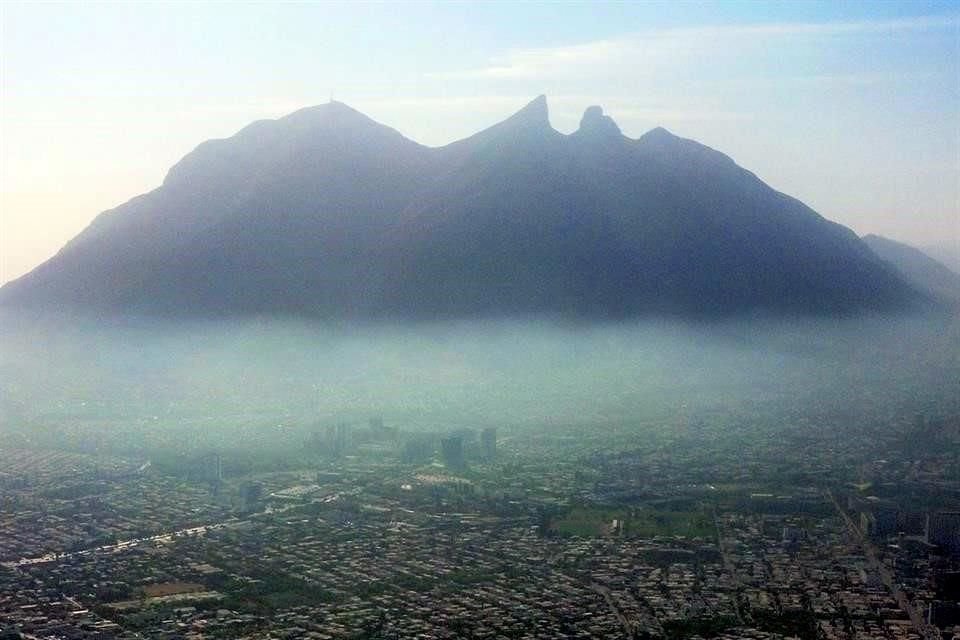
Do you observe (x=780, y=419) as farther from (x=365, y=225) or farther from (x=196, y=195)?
(x=196, y=195)

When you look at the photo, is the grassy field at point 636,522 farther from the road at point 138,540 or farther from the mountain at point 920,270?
the mountain at point 920,270

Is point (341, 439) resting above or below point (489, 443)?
above

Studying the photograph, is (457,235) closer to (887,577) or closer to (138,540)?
(138,540)

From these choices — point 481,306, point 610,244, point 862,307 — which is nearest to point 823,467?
point 481,306

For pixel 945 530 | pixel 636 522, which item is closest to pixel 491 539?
pixel 636 522

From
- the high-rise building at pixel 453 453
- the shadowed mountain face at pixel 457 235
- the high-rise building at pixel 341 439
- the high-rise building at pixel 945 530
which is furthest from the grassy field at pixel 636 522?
the shadowed mountain face at pixel 457 235
